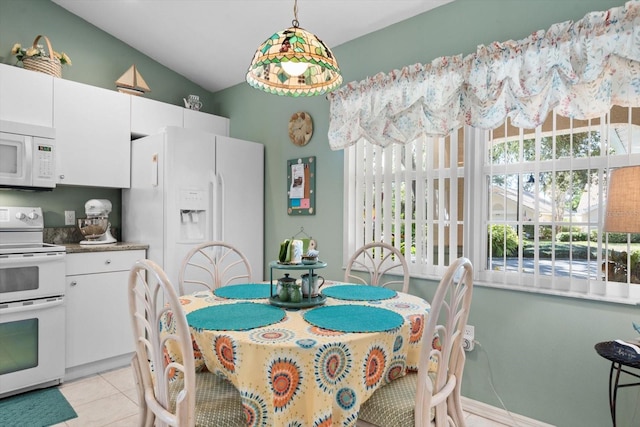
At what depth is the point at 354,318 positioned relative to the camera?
147cm

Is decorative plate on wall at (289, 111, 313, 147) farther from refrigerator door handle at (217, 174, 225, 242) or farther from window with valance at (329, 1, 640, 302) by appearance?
refrigerator door handle at (217, 174, 225, 242)

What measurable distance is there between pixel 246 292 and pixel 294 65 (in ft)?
3.64

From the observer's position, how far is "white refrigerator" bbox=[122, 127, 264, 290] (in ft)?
9.97

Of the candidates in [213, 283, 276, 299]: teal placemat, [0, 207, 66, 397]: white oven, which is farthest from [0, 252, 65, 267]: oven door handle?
[213, 283, 276, 299]: teal placemat

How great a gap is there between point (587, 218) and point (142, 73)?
146 inches

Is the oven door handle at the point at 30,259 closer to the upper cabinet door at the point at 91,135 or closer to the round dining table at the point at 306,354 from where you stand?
the upper cabinet door at the point at 91,135

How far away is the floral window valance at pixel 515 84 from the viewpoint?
1788 millimetres

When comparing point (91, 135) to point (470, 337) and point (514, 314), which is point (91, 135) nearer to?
point (470, 337)

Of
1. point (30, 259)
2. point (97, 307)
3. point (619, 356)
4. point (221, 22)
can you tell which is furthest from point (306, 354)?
point (221, 22)

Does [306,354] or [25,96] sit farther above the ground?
[25,96]

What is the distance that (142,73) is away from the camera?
12.1 ft

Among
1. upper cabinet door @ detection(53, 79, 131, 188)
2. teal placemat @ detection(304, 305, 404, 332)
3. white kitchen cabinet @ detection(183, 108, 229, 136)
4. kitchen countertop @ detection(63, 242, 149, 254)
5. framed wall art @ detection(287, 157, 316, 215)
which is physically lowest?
teal placemat @ detection(304, 305, 404, 332)

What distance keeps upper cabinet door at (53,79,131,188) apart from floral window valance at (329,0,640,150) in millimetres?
1923

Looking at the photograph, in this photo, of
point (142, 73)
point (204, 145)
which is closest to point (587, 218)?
point (204, 145)
